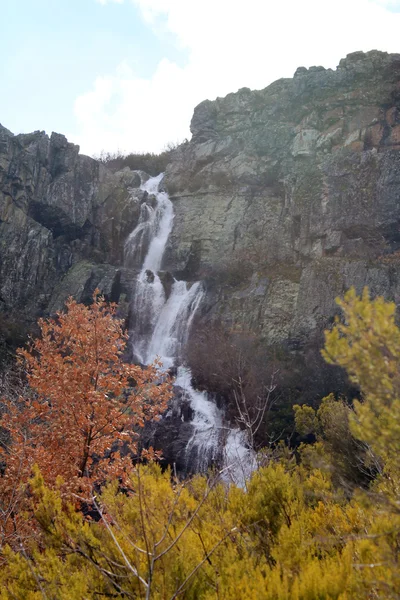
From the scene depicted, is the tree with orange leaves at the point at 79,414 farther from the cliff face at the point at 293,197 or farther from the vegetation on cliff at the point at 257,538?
the cliff face at the point at 293,197

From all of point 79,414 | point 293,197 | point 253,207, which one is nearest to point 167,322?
point 253,207

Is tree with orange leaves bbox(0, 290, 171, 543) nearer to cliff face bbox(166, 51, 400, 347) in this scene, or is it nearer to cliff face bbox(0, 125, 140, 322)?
cliff face bbox(166, 51, 400, 347)

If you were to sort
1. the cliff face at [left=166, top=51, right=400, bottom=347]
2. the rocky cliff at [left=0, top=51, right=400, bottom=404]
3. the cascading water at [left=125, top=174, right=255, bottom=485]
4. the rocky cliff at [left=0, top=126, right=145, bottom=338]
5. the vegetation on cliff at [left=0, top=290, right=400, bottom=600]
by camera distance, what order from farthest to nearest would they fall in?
the rocky cliff at [left=0, top=126, right=145, bottom=338] < the rocky cliff at [left=0, top=51, right=400, bottom=404] < the cliff face at [left=166, top=51, right=400, bottom=347] < the cascading water at [left=125, top=174, right=255, bottom=485] < the vegetation on cliff at [left=0, top=290, right=400, bottom=600]

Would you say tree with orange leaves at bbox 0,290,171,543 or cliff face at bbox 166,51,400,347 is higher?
cliff face at bbox 166,51,400,347

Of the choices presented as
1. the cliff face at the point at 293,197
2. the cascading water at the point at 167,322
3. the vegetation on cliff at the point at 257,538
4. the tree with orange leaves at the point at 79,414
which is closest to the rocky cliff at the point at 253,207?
the cliff face at the point at 293,197

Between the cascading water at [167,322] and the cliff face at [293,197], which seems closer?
the cascading water at [167,322]

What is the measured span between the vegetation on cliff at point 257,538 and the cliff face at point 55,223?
2656 cm

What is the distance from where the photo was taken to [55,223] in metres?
35.2

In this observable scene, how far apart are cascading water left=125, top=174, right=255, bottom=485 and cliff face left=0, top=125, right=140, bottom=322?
5.42 feet

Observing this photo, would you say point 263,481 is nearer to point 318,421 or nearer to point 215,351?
point 318,421

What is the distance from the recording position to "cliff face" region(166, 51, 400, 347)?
89.0 feet

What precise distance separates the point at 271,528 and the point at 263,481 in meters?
0.54

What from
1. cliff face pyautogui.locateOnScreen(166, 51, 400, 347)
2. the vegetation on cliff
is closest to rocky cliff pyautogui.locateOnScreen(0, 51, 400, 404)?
cliff face pyautogui.locateOnScreen(166, 51, 400, 347)

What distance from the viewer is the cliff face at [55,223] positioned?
31.3 metres
